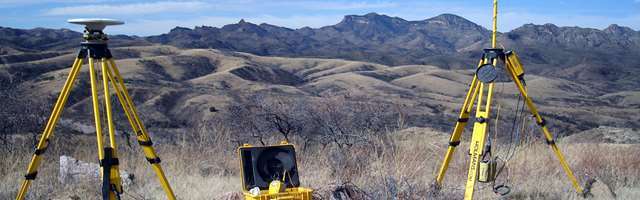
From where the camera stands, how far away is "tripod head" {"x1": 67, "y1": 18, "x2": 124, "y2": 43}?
4230 millimetres

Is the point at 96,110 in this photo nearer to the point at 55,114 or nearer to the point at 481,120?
the point at 55,114

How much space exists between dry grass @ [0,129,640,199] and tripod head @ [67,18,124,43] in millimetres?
1467

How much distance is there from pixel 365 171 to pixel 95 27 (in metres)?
2.98

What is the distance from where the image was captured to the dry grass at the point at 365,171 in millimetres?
5551

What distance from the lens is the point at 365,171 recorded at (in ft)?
20.3

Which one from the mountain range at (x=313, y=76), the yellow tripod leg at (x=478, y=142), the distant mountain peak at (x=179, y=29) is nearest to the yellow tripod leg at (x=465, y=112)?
the yellow tripod leg at (x=478, y=142)

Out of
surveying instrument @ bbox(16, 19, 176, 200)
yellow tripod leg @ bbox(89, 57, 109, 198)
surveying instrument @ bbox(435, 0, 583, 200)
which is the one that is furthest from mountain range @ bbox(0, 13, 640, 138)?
surveying instrument @ bbox(435, 0, 583, 200)

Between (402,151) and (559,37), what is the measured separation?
566 ft

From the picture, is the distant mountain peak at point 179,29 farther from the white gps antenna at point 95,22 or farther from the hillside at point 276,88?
the white gps antenna at point 95,22

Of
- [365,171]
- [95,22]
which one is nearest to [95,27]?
[95,22]

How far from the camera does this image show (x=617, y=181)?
6.63 m

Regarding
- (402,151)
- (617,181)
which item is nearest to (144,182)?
(402,151)

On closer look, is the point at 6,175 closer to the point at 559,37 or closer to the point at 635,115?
the point at 635,115

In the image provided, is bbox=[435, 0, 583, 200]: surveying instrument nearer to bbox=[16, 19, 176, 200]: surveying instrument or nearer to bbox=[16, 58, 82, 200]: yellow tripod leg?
bbox=[16, 19, 176, 200]: surveying instrument
